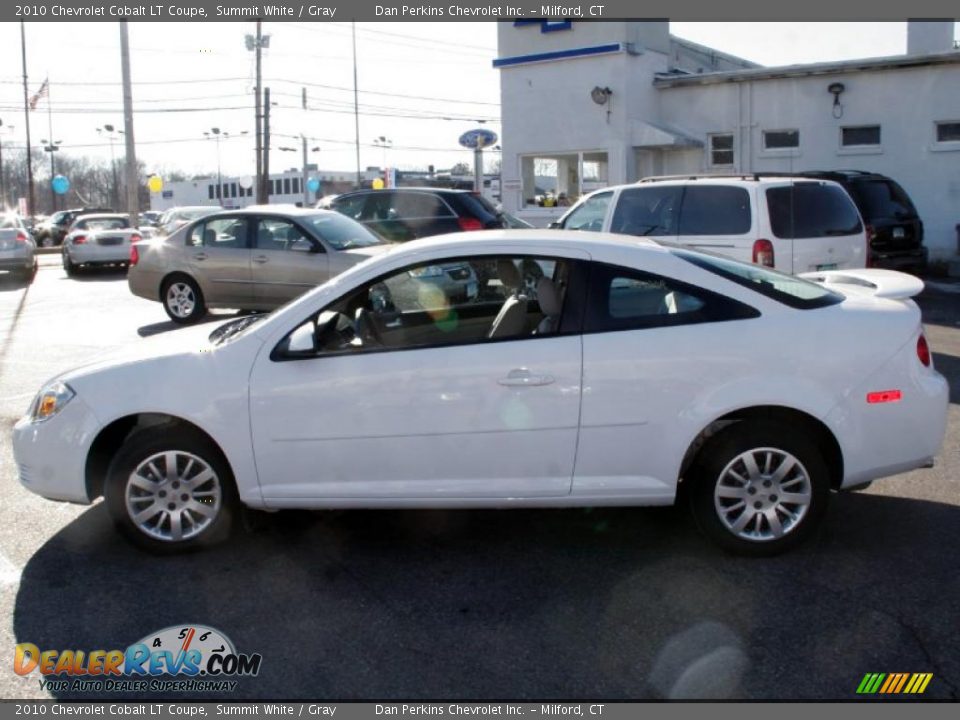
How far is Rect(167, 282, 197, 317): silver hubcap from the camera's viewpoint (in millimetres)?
13719

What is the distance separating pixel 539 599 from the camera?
14.9ft

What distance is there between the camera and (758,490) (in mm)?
4883

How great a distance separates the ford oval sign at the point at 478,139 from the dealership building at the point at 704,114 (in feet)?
2.53

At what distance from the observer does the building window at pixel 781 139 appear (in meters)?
21.5

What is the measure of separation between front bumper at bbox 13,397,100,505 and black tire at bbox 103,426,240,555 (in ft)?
0.55

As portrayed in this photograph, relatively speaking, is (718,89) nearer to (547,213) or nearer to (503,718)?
(547,213)

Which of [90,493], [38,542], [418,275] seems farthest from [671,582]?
[38,542]

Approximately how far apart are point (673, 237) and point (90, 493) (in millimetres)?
7167

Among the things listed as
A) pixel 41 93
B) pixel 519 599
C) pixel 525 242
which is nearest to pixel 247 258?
pixel 525 242

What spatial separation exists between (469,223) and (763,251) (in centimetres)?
677

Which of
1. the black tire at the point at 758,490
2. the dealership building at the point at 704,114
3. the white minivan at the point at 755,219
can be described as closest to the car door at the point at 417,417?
the black tire at the point at 758,490

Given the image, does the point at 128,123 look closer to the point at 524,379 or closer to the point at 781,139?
the point at 781,139

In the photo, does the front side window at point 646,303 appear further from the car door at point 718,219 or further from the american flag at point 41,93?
the american flag at point 41,93

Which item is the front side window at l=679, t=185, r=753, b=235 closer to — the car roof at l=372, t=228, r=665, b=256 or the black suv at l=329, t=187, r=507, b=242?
the car roof at l=372, t=228, r=665, b=256
